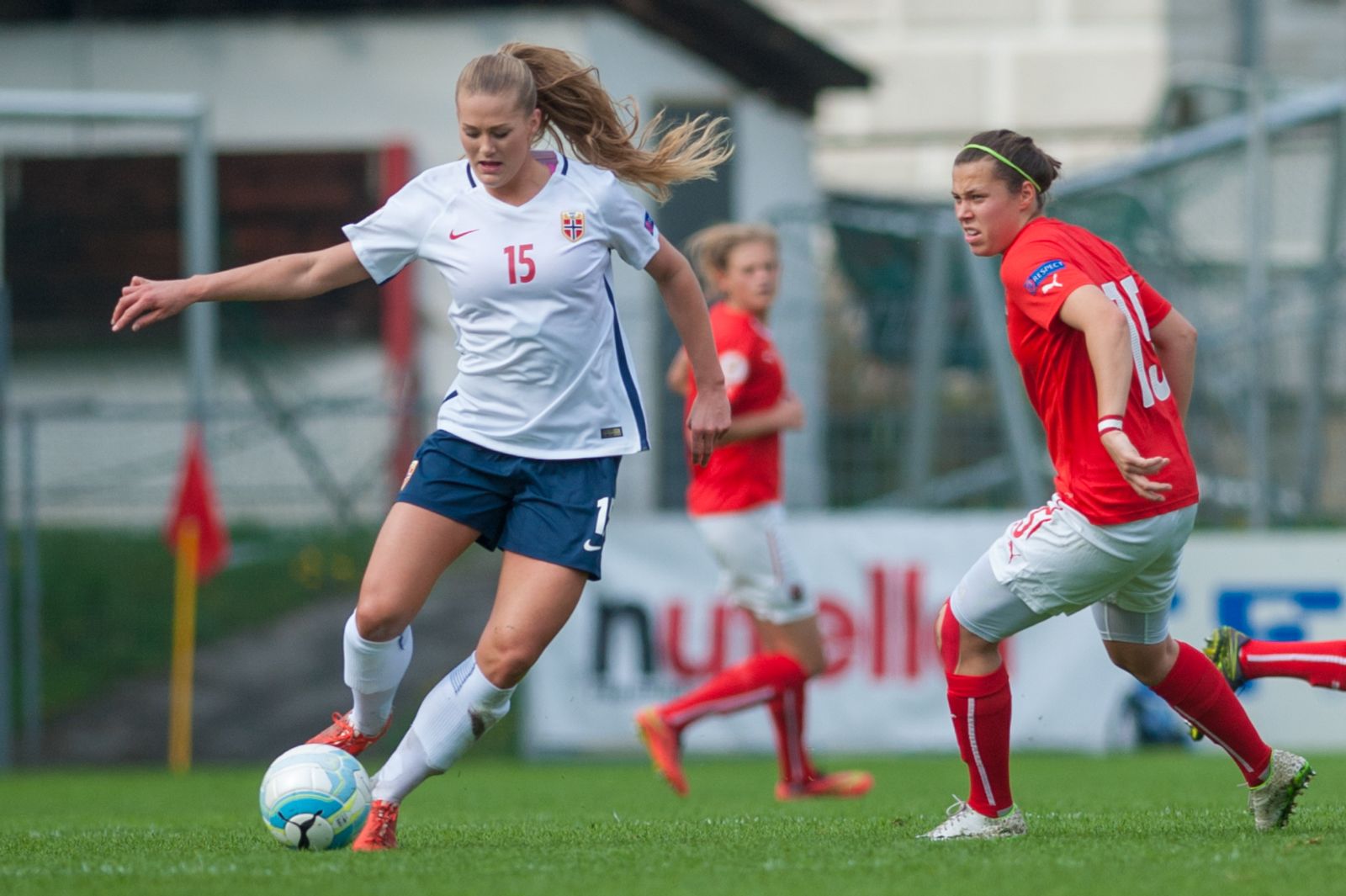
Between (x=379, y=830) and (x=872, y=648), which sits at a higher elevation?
(x=379, y=830)

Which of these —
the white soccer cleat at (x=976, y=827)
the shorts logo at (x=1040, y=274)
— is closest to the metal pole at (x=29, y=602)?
the white soccer cleat at (x=976, y=827)

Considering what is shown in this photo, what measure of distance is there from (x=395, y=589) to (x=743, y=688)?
344 centimetres

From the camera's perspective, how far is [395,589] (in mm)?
5012

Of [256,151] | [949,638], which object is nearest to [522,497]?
[949,638]

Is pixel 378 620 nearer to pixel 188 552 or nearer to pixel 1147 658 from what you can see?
pixel 1147 658

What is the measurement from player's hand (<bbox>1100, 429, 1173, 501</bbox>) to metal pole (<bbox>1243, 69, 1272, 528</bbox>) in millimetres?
7026

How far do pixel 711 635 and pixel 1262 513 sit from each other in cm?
355

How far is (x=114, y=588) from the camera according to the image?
12.6 meters

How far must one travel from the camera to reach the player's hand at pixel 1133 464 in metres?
4.54

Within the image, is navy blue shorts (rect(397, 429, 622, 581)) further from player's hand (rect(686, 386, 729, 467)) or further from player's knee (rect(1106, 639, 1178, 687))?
player's knee (rect(1106, 639, 1178, 687))

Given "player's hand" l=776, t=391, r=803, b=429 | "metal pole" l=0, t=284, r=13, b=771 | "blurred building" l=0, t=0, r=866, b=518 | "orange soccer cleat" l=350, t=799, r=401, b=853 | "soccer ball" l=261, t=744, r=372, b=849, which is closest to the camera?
"soccer ball" l=261, t=744, r=372, b=849

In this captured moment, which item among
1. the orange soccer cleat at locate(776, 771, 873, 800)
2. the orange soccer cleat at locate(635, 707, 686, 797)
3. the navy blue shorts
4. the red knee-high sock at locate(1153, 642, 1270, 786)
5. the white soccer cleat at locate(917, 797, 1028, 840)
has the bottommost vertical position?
the orange soccer cleat at locate(776, 771, 873, 800)

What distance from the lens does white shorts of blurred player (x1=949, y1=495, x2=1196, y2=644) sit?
4.87 m

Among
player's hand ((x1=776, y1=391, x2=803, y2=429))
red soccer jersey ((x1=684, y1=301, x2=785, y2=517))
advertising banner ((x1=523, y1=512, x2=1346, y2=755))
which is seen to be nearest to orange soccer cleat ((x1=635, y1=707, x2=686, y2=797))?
red soccer jersey ((x1=684, y1=301, x2=785, y2=517))
